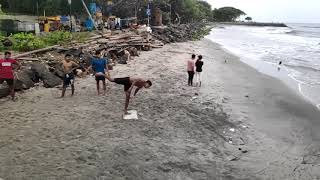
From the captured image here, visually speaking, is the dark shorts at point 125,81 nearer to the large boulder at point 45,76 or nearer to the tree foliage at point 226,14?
the large boulder at point 45,76

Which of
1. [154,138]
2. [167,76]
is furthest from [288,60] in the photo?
[154,138]

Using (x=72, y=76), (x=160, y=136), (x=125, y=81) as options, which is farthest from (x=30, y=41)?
(x=160, y=136)

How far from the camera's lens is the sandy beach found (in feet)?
31.7

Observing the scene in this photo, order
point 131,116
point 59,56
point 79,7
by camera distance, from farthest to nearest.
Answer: point 79,7, point 59,56, point 131,116

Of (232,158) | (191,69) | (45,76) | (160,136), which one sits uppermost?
(191,69)

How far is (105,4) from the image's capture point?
4897 cm

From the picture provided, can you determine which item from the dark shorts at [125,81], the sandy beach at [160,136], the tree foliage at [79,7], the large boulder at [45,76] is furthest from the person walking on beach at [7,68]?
the tree foliage at [79,7]

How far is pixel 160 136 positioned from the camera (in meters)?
12.0

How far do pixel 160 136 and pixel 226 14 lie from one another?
15640 centimetres

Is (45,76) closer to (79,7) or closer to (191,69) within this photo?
(191,69)

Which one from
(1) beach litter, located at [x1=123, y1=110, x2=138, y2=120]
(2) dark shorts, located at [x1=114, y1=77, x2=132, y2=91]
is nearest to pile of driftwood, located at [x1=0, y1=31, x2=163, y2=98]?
(2) dark shorts, located at [x1=114, y1=77, x2=132, y2=91]

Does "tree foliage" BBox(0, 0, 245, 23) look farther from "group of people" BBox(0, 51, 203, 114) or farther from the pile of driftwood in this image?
"group of people" BBox(0, 51, 203, 114)

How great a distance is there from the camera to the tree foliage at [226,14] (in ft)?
531

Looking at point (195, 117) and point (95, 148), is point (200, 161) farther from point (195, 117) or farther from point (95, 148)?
point (195, 117)
